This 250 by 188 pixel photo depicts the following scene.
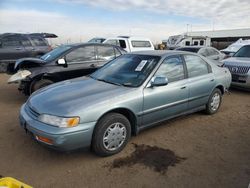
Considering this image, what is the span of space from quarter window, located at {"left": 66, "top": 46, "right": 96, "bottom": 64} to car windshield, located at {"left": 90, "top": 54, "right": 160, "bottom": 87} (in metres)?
2.32

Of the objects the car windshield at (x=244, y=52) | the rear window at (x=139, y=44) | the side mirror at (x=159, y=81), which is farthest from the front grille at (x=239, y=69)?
the rear window at (x=139, y=44)

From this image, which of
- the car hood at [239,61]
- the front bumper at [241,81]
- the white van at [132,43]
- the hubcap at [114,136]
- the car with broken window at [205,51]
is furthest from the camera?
the white van at [132,43]

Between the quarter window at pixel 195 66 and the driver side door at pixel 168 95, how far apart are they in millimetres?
187

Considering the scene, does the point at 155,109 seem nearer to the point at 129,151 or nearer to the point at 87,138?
the point at 129,151

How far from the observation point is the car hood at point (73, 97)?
351 cm

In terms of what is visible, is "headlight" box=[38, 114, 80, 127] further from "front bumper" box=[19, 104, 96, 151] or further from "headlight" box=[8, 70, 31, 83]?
"headlight" box=[8, 70, 31, 83]

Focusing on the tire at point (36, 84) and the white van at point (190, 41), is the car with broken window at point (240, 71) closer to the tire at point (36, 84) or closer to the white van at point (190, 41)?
the tire at point (36, 84)

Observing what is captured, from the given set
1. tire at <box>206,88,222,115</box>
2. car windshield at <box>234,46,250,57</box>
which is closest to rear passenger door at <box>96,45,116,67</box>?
tire at <box>206,88,222,115</box>

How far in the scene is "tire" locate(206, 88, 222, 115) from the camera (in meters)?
5.64

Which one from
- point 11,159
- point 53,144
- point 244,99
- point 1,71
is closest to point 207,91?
point 244,99

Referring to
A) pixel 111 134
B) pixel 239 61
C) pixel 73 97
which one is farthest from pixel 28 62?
pixel 239 61

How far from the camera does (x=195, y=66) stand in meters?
5.24

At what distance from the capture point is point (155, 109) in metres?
4.32

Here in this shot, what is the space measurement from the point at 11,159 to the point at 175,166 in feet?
7.81
